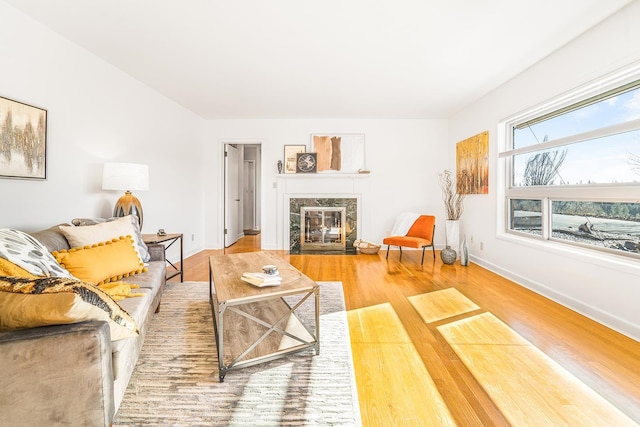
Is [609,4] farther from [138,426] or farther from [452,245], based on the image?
[138,426]

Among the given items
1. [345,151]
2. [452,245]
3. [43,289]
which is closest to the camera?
[43,289]

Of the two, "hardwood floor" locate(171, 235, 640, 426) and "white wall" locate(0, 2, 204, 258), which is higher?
"white wall" locate(0, 2, 204, 258)

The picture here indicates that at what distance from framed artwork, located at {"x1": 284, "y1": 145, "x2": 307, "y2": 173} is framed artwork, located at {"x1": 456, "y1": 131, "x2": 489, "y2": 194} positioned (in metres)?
2.78

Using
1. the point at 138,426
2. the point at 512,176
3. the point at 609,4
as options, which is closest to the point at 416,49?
the point at 609,4

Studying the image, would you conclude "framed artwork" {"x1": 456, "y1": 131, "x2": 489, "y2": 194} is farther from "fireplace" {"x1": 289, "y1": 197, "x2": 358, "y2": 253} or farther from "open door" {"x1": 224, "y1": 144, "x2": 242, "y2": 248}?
"open door" {"x1": 224, "y1": 144, "x2": 242, "y2": 248}

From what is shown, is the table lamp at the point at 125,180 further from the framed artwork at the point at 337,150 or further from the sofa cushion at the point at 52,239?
the framed artwork at the point at 337,150

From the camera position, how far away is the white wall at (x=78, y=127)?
223cm

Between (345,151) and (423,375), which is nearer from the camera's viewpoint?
(423,375)

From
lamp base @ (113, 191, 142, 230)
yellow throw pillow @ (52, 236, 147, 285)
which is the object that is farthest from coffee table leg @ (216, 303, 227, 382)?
lamp base @ (113, 191, 142, 230)

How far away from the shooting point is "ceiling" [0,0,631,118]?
2.20m

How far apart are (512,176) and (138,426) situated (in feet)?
14.6

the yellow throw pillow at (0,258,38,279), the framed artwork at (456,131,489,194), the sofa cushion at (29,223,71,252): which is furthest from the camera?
the framed artwork at (456,131,489,194)

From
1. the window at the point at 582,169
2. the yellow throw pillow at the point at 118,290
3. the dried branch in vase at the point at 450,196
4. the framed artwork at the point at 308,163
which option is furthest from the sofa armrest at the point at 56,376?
the dried branch in vase at the point at 450,196

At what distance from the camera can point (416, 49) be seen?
2811mm
